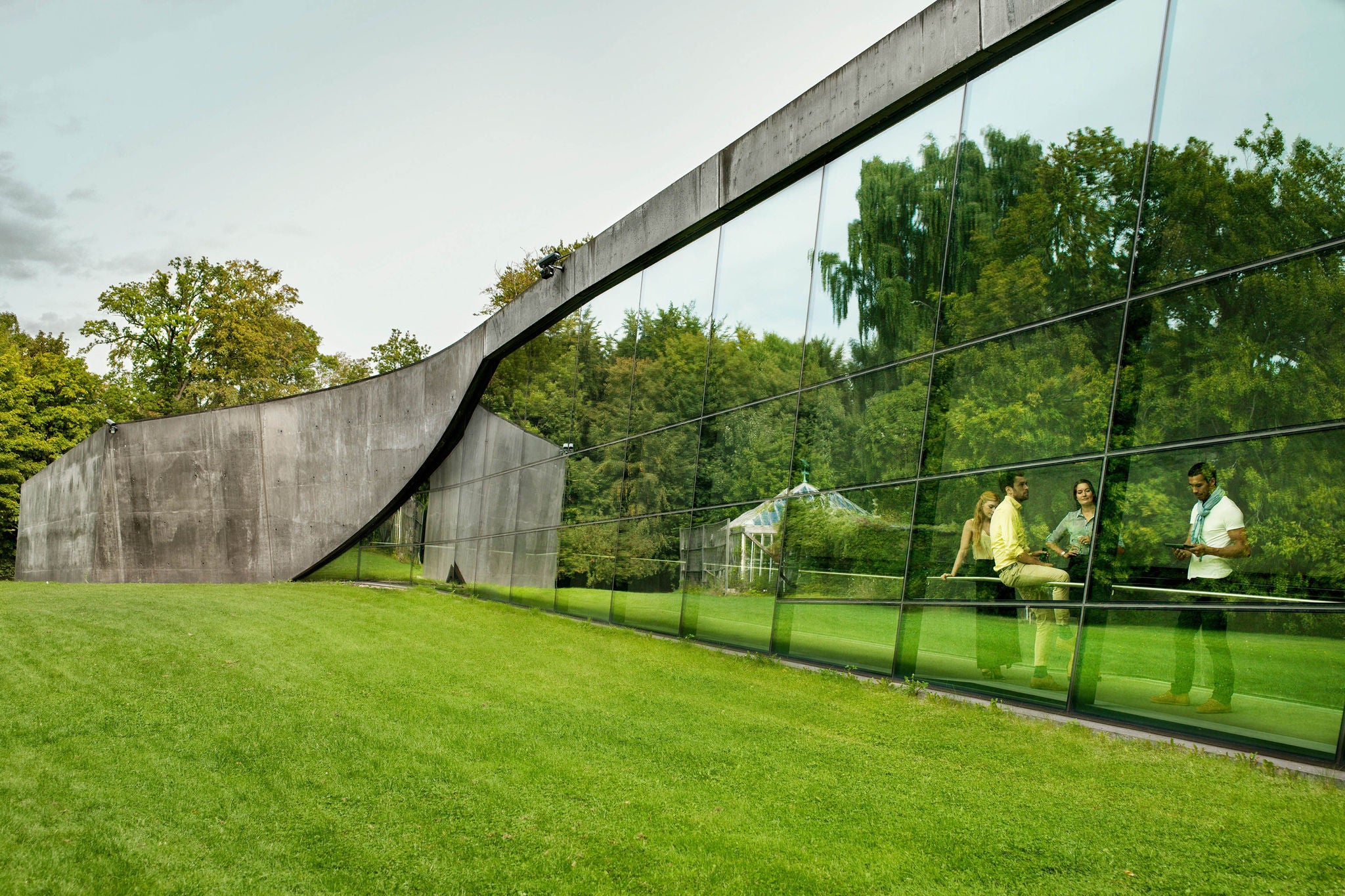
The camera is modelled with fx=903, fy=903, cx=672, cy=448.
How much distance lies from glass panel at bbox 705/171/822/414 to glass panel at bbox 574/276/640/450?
99.0 inches

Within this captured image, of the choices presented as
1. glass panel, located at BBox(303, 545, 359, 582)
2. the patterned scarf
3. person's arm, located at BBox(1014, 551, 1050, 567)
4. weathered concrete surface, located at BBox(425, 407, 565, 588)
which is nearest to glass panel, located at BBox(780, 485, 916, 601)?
person's arm, located at BBox(1014, 551, 1050, 567)

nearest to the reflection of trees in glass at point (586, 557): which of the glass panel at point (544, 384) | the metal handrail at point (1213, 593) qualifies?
the glass panel at point (544, 384)

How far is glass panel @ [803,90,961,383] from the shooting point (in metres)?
9.37

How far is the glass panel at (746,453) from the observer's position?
36.7 feet

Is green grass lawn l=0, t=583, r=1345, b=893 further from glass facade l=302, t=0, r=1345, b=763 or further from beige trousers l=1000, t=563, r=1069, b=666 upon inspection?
glass facade l=302, t=0, r=1345, b=763

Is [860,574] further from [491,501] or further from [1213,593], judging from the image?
[491,501]

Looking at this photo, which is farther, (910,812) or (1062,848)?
(910,812)

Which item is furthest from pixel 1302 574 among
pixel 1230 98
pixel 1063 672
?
pixel 1230 98

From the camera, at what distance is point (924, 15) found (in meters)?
9.30

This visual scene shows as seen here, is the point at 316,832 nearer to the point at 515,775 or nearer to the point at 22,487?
the point at 515,775

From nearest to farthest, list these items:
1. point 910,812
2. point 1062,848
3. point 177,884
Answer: point 177,884, point 1062,848, point 910,812

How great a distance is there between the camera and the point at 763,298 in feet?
39.0

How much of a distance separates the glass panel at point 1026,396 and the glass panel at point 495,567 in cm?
1131

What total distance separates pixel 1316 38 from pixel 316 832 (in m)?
8.42
